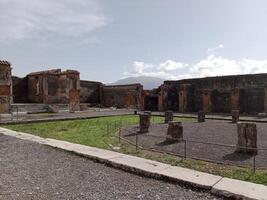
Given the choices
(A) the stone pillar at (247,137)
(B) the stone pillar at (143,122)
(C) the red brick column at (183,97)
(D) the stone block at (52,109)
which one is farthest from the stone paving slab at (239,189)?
(C) the red brick column at (183,97)

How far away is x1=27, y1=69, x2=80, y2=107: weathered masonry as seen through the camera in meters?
32.0

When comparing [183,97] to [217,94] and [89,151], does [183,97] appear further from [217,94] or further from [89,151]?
[89,151]

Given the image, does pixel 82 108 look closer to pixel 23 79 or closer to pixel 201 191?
pixel 23 79

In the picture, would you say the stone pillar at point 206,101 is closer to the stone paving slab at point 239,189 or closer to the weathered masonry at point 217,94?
the weathered masonry at point 217,94

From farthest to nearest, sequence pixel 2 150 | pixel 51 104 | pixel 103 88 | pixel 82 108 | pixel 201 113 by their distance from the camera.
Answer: pixel 103 88 → pixel 82 108 → pixel 51 104 → pixel 201 113 → pixel 2 150

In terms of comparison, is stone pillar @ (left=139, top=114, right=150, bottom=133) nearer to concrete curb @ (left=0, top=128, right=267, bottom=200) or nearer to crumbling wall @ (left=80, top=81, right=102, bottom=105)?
concrete curb @ (left=0, top=128, right=267, bottom=200)

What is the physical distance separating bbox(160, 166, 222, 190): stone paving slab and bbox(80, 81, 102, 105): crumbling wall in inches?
1418

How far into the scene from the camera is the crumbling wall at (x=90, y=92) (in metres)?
42.5

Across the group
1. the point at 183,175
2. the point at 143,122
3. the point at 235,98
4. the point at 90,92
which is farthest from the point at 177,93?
the point at 183,175

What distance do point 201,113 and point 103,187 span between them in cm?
1635

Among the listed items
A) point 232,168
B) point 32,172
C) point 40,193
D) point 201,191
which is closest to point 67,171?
point 32,172

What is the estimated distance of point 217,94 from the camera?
34.5m

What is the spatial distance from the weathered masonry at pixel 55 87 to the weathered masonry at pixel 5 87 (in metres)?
5.85

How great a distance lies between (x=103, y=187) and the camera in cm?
616
